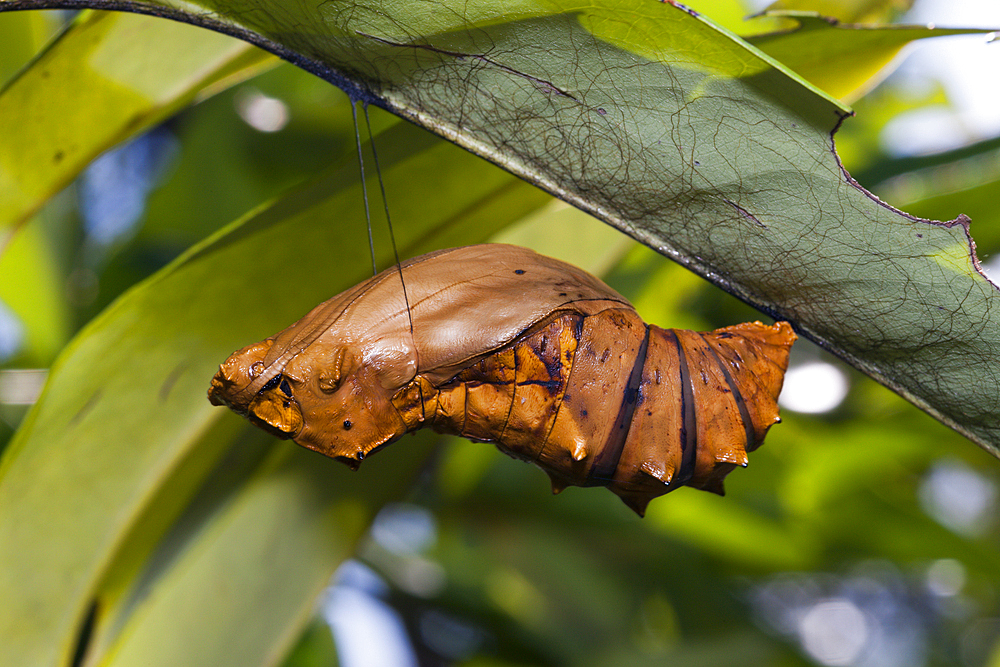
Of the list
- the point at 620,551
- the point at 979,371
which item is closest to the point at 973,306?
the point at 979,371

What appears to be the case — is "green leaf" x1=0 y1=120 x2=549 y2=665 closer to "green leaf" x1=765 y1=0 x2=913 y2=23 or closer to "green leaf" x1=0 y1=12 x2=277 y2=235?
"green leaf" x1=0 y1=12 x2=277 y2=235

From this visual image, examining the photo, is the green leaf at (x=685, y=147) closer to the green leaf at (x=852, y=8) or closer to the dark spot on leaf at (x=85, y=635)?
the green leaf at (x=852, y=8)

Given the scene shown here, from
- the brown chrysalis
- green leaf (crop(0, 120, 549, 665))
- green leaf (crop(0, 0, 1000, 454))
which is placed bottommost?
green leaf (crop(0, 120, 549, 665))

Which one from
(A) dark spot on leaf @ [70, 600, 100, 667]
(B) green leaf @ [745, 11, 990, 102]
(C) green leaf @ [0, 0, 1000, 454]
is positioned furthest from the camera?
(A) dark spot on leaf @ [70, 600, 100, 667]

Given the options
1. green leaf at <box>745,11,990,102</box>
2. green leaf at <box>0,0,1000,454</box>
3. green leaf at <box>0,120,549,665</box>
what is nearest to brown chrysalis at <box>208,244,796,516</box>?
green leaf at <box>0,0,1000,454</box>

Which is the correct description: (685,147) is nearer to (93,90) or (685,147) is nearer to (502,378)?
(502,378)

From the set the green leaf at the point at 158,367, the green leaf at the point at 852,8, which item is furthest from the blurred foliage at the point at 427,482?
the green leaf at the point at 852,8

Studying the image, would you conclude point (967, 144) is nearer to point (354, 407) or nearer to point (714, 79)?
point (714, 79)

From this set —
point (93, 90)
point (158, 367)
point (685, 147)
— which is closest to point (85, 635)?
point (158, 367)
